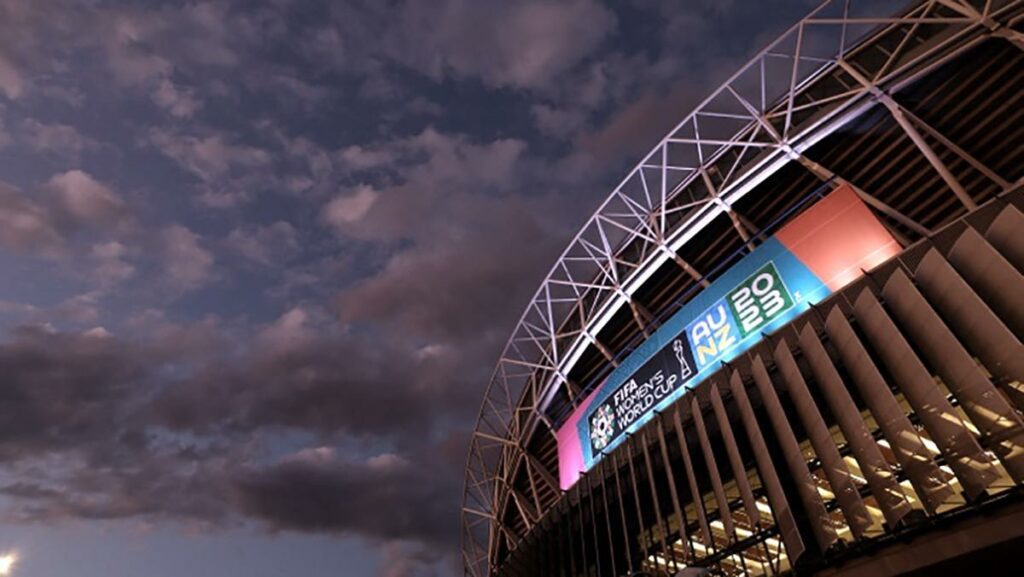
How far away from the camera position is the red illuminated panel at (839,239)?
561 inches

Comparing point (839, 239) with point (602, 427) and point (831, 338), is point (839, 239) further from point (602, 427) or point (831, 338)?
point (602, 427)

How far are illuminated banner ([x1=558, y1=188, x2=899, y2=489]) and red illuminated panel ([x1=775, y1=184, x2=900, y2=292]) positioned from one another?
23 mm

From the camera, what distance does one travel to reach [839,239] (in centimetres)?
1493

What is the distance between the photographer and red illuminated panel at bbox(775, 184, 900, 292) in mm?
14250

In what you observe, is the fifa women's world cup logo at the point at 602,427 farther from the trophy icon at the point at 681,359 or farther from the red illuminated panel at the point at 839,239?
the red illuminated panel at the point at 839,239

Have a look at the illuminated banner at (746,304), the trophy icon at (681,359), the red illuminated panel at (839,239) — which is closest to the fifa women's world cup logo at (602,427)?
the illuminated banner at (746,304)

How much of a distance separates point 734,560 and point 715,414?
3888mm

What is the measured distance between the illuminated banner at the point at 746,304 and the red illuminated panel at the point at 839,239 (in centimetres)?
2

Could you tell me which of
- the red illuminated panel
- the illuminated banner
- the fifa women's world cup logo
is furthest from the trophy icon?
the red illuminated panel

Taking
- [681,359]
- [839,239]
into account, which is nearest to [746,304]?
[681,359]

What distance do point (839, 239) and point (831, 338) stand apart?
3786 mm

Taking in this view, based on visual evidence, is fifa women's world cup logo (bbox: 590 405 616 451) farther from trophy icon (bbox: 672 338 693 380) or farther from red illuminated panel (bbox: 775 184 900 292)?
red illuminated panel (bbox: 775 184 900 292)

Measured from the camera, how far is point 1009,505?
28.8ft

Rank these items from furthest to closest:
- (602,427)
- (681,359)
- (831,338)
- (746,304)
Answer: (602,427)
(681,359)
(746,304)
(831,338)
